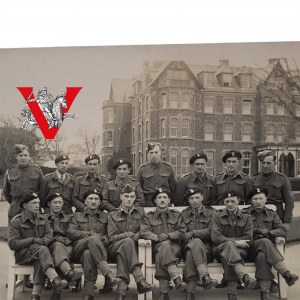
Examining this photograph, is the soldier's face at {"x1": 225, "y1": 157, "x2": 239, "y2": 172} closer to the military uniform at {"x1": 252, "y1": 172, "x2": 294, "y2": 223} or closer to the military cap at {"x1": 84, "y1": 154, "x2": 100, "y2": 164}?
the military uniform at {"x1": 252, "y1": 172, "x2": 294, "y2": 223}

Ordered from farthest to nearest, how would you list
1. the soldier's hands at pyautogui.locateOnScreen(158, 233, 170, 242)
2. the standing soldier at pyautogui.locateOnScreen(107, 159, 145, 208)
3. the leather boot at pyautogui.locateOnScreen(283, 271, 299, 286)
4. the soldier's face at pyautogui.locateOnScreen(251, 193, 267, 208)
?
the standing soldier at pyautogui.locateOnScreen(107, 159, 145, 208) < the soldier's face at pyautogui.locateOnScreen(251, 193, 267, 208) < the soldier's hands at pyautogui.locateOnScreen(158, 233, 170, 242) < the leather boot at pyautogui.locateOnScreen(283, 271, 299, 286)

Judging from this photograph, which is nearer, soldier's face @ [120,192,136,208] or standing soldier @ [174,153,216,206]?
soldier's face @ [120,192,136,208]

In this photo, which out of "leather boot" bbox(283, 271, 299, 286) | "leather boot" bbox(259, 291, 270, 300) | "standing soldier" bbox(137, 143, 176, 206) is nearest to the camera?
"leather boot" bbox(283, 271, 299, 286)

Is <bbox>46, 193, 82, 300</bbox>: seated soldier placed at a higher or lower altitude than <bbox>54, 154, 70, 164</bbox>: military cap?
lower

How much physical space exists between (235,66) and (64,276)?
2460 millimetres

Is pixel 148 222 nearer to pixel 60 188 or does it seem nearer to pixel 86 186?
pixel 86 186

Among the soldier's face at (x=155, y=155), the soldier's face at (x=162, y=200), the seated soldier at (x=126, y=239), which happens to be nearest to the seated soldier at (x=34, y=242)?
the seated soldier at (x=126, y=239)

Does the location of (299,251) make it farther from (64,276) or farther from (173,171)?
(64,276)

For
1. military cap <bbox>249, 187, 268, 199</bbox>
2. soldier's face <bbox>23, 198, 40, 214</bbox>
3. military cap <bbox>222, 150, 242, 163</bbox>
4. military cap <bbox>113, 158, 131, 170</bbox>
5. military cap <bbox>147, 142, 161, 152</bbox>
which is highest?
military cap <bbox>147, 142, 161, 152</bbox>

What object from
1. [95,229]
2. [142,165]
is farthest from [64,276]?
[142,165]

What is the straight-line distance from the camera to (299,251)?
13.9ft

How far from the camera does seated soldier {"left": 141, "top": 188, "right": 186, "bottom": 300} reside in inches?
144

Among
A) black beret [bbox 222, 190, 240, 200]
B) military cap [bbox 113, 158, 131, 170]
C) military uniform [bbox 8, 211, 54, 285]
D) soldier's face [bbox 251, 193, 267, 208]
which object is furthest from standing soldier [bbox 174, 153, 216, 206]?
military uniform [bbox 8, 211, 54, 285]

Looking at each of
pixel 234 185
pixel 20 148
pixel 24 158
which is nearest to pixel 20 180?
pixel 24 158
